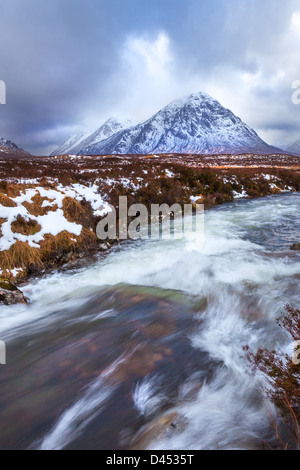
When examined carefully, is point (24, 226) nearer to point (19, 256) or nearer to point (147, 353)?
point (19, 256)

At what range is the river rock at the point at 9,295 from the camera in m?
4.88

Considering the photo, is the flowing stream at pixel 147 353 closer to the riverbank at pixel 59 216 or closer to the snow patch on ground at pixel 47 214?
the riverbank at pixel 59 216

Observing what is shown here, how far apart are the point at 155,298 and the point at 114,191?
7753 mm

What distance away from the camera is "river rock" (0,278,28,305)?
16.0 ft

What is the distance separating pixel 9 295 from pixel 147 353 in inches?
139

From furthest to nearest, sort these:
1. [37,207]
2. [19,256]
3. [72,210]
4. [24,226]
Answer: [72,210] < [37,207] < [24,226] < [19,256]

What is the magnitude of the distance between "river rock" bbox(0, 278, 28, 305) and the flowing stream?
20 centimetres

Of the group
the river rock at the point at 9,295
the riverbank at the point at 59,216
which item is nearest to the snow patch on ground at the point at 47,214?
the riverbank at the point at 59,216

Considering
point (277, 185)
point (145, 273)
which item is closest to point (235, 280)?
point (145, 273)

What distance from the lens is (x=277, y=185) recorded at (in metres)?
20.4

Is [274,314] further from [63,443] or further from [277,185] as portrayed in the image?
[277,185]

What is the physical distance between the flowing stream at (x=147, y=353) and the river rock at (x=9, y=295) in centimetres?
20

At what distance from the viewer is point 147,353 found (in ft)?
11.1

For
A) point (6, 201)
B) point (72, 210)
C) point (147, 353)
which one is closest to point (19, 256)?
point (6, 201)
